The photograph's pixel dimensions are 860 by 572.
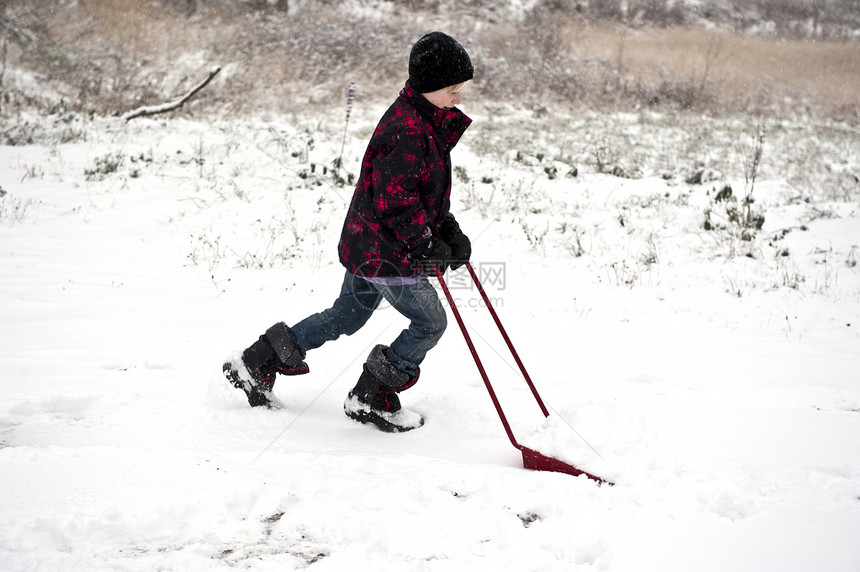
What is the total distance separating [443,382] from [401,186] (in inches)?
64.7

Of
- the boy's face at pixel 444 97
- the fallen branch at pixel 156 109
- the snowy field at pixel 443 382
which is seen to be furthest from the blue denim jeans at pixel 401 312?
the fallen branch at pixel 156 109

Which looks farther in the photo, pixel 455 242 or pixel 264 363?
pixel 264 363

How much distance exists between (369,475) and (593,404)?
1154mm

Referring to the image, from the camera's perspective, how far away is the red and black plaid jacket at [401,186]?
110 inches

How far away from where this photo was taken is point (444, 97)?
291 cm

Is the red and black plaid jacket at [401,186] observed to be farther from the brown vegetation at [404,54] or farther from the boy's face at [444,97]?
the brown vegetation at [404,54]

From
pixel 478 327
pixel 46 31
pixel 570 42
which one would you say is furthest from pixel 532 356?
pixel 46 31

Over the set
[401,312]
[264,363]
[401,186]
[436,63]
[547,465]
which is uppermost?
[436,63]

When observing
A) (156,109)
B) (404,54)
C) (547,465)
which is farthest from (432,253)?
(404,54)

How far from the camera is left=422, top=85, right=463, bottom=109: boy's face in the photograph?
114 inches

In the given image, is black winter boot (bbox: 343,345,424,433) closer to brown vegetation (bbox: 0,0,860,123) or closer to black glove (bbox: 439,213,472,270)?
black glove (bbox: 439,213,472,270)

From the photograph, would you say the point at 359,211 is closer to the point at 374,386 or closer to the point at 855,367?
the point at 374,386

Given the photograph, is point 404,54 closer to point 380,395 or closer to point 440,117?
point 440,117

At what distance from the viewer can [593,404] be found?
2.99m
